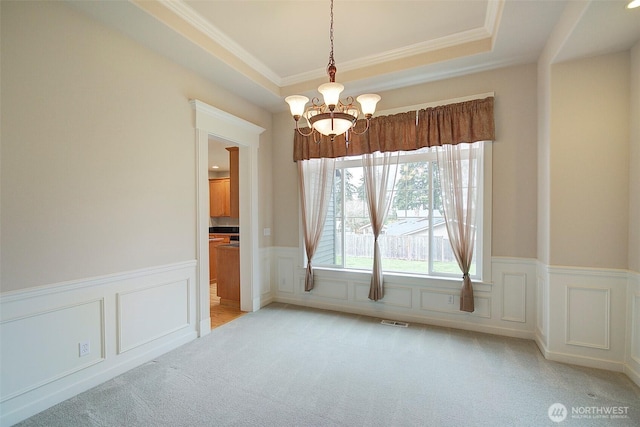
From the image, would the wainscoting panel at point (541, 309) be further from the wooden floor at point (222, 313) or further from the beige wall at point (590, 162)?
the wooden floor at point (222, 313)

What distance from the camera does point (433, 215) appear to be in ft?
12.1

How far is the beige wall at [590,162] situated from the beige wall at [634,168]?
4 cm

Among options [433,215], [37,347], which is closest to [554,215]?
[433,215]

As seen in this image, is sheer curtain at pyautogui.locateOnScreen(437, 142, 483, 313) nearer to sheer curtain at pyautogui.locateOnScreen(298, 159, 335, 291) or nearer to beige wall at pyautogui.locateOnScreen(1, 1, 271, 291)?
sheer curtain at pyautogui.locateOnScreen(298, 159, 335, 291)

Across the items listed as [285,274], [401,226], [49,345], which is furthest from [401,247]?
[49,345]

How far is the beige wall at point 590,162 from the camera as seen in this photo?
2.55 metres

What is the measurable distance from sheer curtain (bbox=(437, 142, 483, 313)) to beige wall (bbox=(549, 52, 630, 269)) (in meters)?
0.76

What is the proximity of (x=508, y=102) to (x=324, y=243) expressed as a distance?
2.91 metres

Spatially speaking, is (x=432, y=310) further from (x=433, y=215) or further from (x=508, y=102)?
(x=508, y=102)

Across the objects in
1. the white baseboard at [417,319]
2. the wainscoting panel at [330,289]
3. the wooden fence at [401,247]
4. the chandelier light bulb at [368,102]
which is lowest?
the white baseboard at [417,319]

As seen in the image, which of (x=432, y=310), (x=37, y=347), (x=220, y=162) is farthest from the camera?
(x=220, y=162)

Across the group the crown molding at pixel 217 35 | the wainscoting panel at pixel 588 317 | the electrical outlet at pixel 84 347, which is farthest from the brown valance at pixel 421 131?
the electrical outlet at pixel 84 347

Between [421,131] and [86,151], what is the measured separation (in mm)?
3442

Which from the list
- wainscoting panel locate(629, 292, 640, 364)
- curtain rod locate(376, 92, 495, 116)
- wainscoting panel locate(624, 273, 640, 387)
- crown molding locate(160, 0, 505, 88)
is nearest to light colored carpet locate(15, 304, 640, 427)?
wainscoting panel locate(624, 273, 640, 387)
